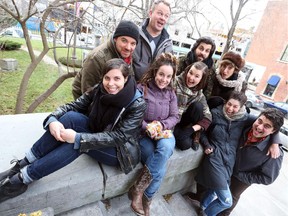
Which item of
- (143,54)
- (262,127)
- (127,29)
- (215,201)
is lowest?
(215,201)

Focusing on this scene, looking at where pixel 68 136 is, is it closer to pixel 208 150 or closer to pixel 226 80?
pixel 208 150

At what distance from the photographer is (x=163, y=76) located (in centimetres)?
217

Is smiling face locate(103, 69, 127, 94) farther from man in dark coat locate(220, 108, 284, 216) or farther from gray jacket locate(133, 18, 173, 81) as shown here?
man in dark coat locate(220, 108, 284, 216)

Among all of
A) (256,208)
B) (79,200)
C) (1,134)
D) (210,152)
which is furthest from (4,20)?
(256,208)

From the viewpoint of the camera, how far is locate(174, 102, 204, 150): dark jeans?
94.5 inches

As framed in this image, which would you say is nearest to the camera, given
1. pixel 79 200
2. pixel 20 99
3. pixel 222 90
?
pixel 79 200

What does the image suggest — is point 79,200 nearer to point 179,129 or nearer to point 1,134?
point 1,134

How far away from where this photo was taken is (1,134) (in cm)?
215

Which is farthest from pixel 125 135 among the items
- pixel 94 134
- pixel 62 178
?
pixel 62 178

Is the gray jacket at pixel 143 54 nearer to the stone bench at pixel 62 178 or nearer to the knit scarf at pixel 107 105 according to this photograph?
the knit scarf at pixel 107 105

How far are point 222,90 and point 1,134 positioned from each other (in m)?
2.88

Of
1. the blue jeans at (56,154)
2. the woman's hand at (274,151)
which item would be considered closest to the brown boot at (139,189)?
the blue jeans at (56,154)

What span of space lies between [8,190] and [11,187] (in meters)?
0.03

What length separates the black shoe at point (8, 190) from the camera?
1.49m
